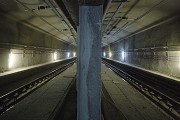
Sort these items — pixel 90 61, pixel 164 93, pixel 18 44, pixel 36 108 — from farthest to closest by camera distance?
pixel 18 44 → pixel 164 93 → pixel 36 108 → pixel 90 61

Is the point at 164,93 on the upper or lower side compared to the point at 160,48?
lower

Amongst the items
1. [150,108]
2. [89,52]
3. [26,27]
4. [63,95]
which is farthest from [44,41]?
[89,52]

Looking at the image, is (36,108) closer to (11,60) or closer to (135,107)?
(135,107)

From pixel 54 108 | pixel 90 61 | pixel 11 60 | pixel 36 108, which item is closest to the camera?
pixel 90 61

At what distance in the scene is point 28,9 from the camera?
1080 centimetres

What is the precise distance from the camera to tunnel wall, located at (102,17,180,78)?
35.8ft

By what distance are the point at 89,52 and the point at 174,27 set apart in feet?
30.3

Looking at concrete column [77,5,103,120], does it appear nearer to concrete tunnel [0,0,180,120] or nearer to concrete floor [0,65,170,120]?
concrete tunnel [0,0,180,120]

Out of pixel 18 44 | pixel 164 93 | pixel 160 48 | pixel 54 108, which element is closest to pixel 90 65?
pixel 54 108

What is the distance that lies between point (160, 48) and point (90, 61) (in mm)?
10866

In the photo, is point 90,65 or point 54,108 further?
point 54,108

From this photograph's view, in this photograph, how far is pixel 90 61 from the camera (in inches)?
132

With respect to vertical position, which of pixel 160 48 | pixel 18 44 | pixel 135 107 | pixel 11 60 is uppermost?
pixel 18 44

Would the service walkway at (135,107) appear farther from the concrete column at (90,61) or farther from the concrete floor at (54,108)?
the concrete column at (90,61)
